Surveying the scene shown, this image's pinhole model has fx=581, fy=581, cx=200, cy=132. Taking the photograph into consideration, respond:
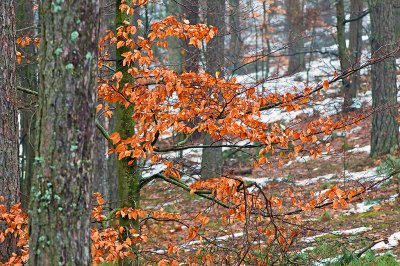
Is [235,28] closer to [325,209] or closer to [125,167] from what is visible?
[125,167]

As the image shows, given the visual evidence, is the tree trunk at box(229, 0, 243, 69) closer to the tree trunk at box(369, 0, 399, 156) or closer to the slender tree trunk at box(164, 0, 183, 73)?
the slender tree trunk at box(164, 0, 183, 73)

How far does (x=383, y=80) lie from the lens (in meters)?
15.4

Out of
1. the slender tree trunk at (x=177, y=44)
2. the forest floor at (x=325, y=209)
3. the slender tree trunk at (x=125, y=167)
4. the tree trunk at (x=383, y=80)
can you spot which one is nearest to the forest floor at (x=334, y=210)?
the forest floor at (x=325, y=209)

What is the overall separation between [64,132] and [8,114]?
3.37 meters

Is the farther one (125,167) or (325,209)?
(125,167)

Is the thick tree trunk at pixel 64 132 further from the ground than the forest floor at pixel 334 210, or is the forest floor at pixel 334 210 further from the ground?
the thick tree trunk at pixel 64 132

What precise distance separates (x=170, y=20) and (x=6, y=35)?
2.36 m

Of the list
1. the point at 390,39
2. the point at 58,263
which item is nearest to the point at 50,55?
the point at 58,263

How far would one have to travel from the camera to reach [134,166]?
266 inches

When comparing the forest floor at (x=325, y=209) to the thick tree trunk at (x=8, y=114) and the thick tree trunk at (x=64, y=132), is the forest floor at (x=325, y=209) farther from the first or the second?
the thick tree trunk at (x=64, y=132)

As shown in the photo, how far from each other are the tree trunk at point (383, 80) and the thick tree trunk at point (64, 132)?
12272 mm

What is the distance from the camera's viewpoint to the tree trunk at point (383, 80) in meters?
15.2

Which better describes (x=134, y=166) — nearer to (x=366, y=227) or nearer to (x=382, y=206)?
(x=366, y=227)

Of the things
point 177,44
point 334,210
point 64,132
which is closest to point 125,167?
point 64,132
